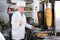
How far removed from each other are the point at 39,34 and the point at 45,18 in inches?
5.2

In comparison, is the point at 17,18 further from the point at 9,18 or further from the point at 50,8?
the point at 50,8

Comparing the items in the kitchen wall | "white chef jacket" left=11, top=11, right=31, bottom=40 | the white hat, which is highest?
the white hat

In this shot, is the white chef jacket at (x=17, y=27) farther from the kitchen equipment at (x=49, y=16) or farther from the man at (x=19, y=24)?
the kitchen equipment at (x=49, y=16)

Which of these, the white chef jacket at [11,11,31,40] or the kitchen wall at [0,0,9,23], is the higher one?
the kitchen wall at [0,0,9,23]

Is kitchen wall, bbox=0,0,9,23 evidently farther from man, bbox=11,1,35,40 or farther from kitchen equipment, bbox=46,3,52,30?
kitchen equipment, bbox=46,3,52,30

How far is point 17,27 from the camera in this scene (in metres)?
1.06

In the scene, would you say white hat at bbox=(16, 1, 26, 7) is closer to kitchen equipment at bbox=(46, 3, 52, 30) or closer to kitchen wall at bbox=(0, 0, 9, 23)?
kitchen wall at bbox=(0, 0, 9, 23)

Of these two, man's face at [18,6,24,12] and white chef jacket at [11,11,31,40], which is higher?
man's face at [18,6,24,12]

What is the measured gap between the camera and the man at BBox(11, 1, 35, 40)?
41.6 inches

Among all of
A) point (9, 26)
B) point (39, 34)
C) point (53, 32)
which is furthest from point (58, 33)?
point (9, 26)

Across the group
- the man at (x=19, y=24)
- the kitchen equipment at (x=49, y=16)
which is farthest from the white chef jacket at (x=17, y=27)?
the kitchen equipment at (x=49, y=16)

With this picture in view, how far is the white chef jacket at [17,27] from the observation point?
1.06m

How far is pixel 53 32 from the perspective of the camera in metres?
1.08

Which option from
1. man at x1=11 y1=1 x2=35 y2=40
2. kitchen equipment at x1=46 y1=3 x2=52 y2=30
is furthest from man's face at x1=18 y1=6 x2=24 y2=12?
kitchen equipment at x1=46 y1=3 x2=52 y2=30
